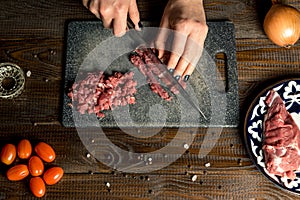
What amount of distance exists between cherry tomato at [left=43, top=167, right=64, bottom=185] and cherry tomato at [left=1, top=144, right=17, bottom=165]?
0.13 metres

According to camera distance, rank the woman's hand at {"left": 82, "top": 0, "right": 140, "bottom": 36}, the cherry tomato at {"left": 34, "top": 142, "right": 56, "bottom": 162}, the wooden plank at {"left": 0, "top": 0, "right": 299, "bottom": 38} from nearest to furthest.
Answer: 1. the woman's hand at {"left": 82, "top": 0, "right": 140, "bottom": 36}
2. the cherry tomato at {"left": 34, "top": 142, "right": 56, "bottom": 162}
3. the wooden plank at {"left": 0, "top": 0, "right": 299, "bottom": 38}

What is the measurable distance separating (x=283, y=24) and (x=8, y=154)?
1.03 metres

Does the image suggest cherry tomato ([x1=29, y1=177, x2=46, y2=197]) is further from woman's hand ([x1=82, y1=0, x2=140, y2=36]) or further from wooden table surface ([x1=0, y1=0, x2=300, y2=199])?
woman's hand ([x1=82, y1=0, x2=140, y2=36])

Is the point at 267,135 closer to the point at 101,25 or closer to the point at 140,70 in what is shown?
the point at 140,70

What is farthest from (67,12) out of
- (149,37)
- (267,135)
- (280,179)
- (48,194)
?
(280,179)

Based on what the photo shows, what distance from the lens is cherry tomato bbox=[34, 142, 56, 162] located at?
133cm

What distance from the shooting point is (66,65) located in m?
1.43

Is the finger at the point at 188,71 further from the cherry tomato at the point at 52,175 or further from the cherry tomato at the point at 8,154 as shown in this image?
the cherry tomato at the point at 8,154

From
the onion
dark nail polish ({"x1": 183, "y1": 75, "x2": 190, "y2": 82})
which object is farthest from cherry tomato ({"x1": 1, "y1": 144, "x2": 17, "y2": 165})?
the onion

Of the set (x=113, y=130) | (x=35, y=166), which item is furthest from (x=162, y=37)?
(x=35, y=166)

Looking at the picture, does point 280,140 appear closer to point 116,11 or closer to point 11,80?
point 116,11

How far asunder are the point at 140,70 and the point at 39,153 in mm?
455

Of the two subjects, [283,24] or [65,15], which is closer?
[283,24]

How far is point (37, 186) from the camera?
4.28ft
